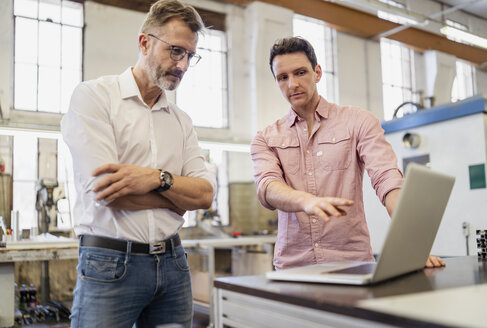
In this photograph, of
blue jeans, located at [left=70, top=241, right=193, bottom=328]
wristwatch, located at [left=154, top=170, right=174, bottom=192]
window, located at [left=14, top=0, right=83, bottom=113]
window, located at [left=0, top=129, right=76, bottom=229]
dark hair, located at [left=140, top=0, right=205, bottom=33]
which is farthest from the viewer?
window, located at [left=14, top=0, right=83, bottom=113]

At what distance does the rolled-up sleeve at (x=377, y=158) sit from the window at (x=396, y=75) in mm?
7691

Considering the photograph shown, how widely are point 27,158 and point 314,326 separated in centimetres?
553

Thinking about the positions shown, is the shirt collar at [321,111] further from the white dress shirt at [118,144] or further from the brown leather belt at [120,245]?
the brown leather belt at [120,245]

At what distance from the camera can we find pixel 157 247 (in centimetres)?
134

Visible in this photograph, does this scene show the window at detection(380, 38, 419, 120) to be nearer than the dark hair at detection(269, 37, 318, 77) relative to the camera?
No

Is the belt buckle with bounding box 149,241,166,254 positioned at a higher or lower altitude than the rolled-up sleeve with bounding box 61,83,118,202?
lower

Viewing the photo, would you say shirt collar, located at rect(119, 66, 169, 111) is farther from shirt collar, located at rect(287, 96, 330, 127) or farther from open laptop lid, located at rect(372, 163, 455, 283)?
open laptop lid, located at rect(372, 163, 455, 283)

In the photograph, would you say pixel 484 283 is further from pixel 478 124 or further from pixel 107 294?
pixel 478 124

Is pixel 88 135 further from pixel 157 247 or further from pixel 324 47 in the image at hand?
pixel 324 47

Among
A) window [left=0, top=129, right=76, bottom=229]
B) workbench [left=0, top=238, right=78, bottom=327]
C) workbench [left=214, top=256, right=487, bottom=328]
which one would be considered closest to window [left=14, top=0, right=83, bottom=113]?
window [left=0, top=129, right=76, bottom=229]

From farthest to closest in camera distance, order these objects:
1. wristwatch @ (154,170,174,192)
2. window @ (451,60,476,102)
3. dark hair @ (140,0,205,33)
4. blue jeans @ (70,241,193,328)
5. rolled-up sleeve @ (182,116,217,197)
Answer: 1. window @ (451,60,476,102)
2. rolled-up sleeve @ (182,116,217,197)
3. dark hair @ (140,0,205,33)
4. wristwatch @ (154,170,174,192)
5. blue jeans @ (70,241,193,328)

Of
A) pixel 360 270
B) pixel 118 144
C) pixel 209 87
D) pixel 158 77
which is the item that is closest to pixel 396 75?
pixel 209 87

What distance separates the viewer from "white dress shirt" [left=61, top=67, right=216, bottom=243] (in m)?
1.32

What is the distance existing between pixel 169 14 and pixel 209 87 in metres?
5.89
